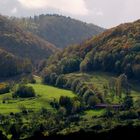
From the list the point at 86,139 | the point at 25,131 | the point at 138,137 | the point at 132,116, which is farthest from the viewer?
the point at 132,116

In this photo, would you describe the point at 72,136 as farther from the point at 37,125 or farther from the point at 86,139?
the point at 37,125

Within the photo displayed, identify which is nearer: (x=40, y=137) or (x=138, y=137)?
(x=138, y=137)

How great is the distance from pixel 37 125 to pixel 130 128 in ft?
280

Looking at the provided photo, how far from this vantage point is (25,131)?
171 m

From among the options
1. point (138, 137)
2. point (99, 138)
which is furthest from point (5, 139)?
point (138, 137)

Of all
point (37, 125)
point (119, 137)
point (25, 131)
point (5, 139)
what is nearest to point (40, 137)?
point (119, 137)

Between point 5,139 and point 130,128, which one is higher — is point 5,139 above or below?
below

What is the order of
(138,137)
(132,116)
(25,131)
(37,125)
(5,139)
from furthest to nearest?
1. (132,116)
2. (37,125)
3. (25,131)
4. (5,139)
5. (138,137)

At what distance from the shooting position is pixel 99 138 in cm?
10606

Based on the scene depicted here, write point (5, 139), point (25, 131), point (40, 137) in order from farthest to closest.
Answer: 1. point (25, 131)
2. point (5, 139)
3. point (40, 137)

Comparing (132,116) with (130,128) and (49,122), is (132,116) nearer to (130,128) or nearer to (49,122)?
(49,122)

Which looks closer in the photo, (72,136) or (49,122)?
(72,136)

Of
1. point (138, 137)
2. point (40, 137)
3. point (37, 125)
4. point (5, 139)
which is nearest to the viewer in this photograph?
point (138, 137)

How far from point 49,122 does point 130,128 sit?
294 ft
